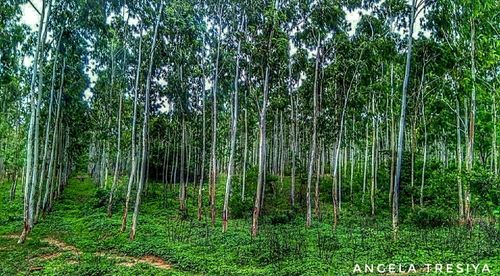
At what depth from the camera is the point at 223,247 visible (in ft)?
49.0

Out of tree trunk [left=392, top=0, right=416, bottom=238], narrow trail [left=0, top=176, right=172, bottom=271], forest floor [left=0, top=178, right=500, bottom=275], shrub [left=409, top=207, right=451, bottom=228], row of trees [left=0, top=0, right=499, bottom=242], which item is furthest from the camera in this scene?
shrub [left=409, top=207, right=451, bottom=228]

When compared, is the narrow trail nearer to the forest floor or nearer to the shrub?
the forest floor

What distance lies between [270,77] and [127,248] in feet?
33.3

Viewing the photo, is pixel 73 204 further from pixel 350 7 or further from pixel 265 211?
pixel 350 7

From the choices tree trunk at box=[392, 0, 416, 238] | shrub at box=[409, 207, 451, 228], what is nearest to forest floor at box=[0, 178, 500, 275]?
tree trunk at box=[392, 0, 416, 238]

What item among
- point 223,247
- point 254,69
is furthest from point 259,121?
point 223,247

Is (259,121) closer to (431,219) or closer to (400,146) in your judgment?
(400,146)

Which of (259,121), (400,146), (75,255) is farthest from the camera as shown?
(259,121)

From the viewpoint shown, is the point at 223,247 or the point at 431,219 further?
the point at 431,219

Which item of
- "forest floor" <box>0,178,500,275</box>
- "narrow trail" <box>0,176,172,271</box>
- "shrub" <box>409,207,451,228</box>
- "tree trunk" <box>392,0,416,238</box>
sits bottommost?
"narrow trail" <box>0,176,172,271</box>

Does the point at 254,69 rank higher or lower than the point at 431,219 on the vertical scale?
higher

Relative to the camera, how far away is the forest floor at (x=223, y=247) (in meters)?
11.5

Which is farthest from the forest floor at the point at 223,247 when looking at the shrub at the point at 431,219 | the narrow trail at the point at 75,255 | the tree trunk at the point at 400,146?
the shrub at the point at 431,219

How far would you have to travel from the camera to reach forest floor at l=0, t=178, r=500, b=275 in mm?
11531
